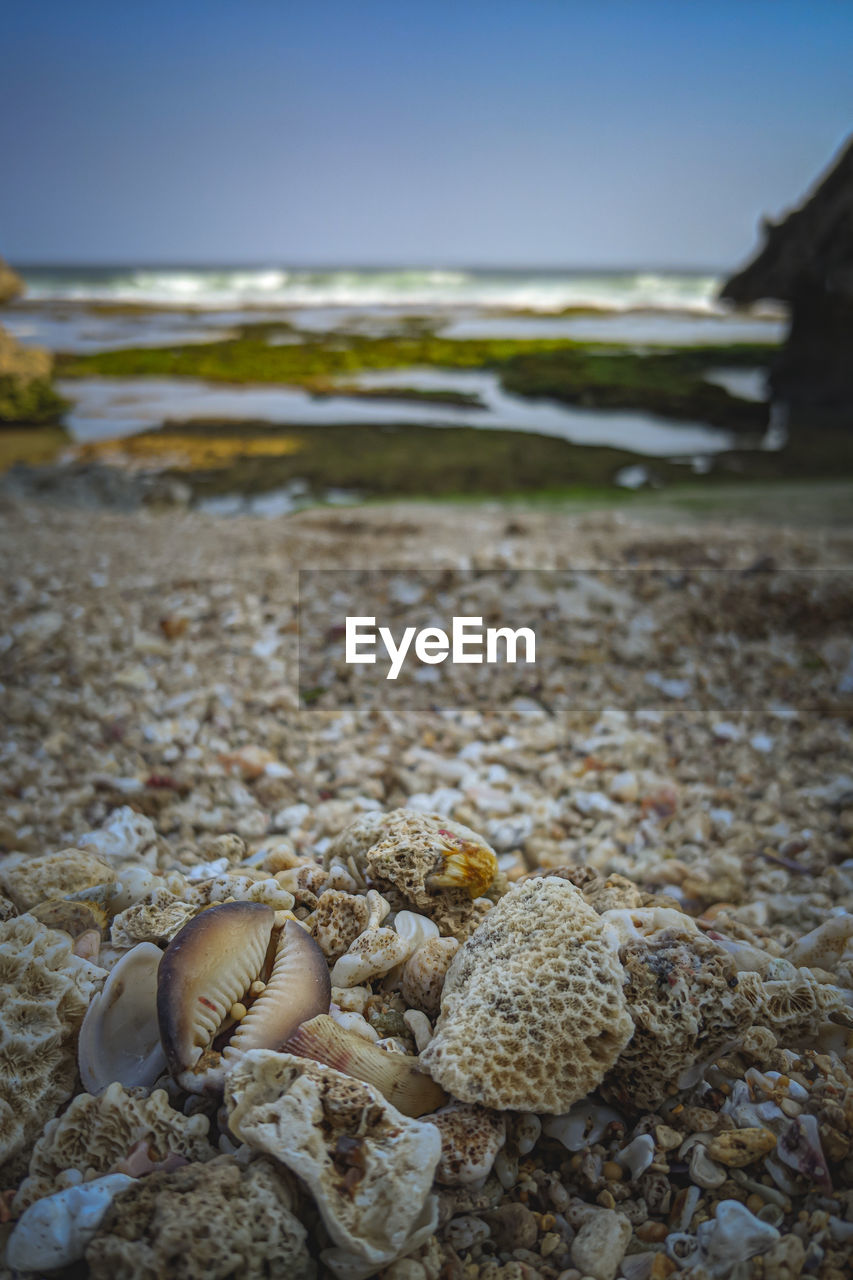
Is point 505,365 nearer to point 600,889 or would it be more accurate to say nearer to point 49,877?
point 600,889

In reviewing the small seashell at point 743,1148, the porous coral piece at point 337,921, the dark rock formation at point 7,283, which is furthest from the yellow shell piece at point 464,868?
the dark rock formation at point 7,283

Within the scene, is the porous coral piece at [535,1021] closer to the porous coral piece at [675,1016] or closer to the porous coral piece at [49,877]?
the porous coral piece at [675,1016]

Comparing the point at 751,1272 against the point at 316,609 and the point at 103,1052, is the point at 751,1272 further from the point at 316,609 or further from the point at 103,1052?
the point at 316,609

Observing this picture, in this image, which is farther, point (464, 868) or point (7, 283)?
point (7, 283)

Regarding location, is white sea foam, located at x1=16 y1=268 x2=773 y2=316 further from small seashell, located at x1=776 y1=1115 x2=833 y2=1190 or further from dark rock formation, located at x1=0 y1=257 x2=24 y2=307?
small seashell, located at x1=776 y1=1115 x2=833 y2=1190

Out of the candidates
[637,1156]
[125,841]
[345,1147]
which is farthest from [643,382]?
[345,1147]

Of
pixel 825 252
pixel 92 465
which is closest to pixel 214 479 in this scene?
pixel 92 465

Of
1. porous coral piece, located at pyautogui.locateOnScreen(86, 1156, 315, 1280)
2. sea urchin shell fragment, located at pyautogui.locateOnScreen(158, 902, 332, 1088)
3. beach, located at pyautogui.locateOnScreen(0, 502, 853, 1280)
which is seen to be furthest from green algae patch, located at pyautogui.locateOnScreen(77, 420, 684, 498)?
porous coral piece, located at pyautogui.locateOnScreen(86, 1156, 315, 1280)
